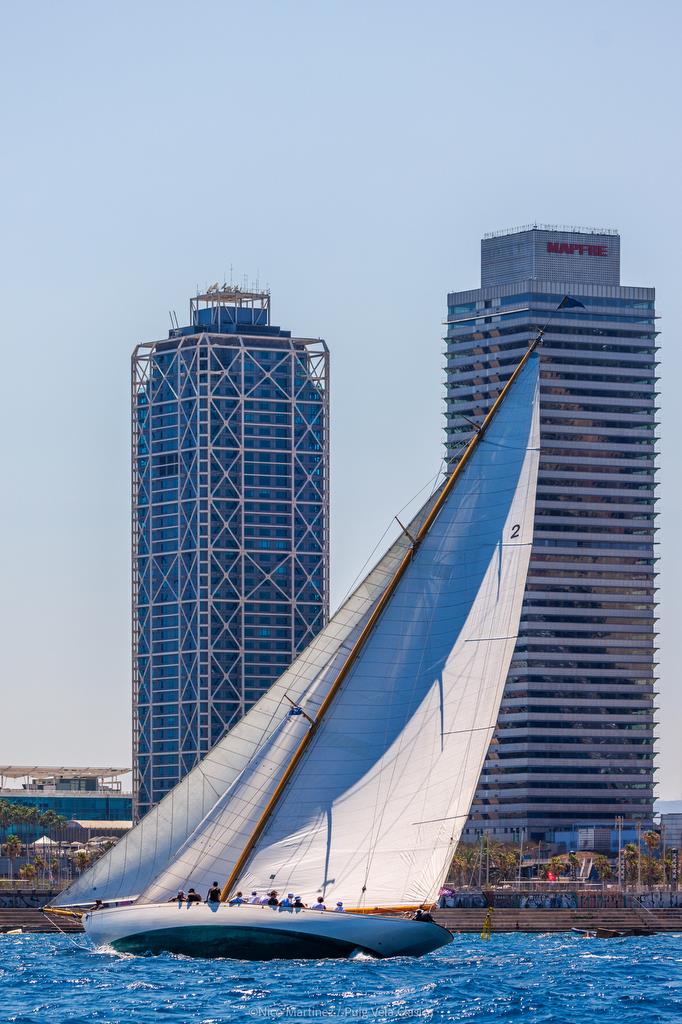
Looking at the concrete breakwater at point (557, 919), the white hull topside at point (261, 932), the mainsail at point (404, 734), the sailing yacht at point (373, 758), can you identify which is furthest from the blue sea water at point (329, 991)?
the concrete breakwater at point (557, 919)

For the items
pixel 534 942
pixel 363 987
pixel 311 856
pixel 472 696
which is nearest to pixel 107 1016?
pixel 363 987

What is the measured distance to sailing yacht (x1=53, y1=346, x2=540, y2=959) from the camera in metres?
88.1

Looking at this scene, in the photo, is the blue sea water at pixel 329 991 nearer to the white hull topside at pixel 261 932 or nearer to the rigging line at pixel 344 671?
the white hull topside at pixel 261 932

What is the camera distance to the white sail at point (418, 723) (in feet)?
290

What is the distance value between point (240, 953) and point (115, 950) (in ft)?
23.9

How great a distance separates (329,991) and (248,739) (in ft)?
48.8

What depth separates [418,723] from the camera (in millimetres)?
88625

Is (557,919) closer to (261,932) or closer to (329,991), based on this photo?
(261,932)

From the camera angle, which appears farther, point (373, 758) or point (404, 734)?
point (404, 734)

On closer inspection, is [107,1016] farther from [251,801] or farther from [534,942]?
[534,942]

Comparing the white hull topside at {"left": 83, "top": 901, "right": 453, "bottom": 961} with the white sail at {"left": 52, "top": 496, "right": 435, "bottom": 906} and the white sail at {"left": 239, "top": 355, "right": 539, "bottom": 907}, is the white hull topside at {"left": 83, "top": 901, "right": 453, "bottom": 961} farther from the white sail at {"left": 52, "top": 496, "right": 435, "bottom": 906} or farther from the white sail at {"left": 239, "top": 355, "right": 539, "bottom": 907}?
the white sail at {"left": 52, "top": 496, "right": 435, "bottom": 906}

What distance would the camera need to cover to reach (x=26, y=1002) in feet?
267

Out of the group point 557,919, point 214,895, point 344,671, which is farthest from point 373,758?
point 557,919

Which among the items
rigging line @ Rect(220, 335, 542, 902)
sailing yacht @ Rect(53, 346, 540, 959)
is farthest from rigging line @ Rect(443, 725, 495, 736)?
rigging line @ Rect(220, 335, 542, 902)
